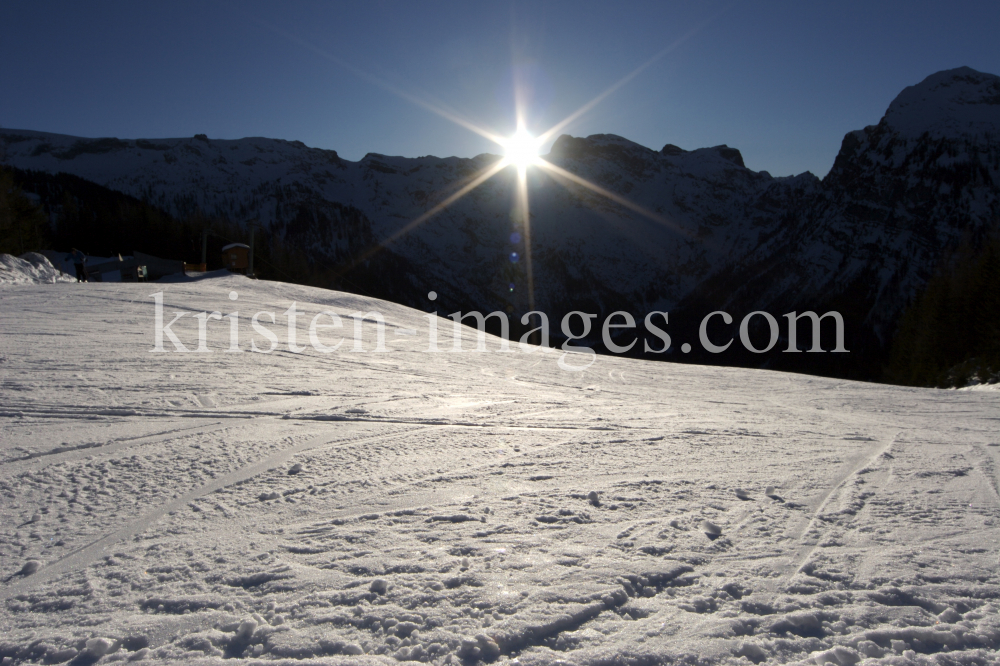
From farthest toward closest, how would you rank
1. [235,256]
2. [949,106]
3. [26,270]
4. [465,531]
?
[949,106]
[235,256]
[26,270]
[465,531]

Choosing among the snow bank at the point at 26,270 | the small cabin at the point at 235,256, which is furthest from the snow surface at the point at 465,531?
the small cabin at the point at 235,256

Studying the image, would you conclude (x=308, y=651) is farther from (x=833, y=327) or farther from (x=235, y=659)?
(x=833, y=327)

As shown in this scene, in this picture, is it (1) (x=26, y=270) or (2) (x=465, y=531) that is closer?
(2) (x=465, y=531)

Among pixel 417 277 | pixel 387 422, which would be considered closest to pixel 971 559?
pixel 387 422

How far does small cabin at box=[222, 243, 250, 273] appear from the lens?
37.9 metres

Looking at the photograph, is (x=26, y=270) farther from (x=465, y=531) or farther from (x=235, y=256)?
(x=465, y=531)

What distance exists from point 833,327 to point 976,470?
14715 centimetres

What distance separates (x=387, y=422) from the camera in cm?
591

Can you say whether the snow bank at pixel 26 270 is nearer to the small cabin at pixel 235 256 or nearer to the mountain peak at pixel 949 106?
the small cabin at pixel 235 256

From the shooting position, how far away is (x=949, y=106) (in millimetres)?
177500

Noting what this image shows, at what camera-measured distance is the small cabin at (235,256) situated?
37.9m

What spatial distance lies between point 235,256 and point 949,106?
762ft

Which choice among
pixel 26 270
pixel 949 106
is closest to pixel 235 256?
pixel 26 270

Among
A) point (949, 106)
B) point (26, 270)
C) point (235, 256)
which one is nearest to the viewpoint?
point (26, 270)
